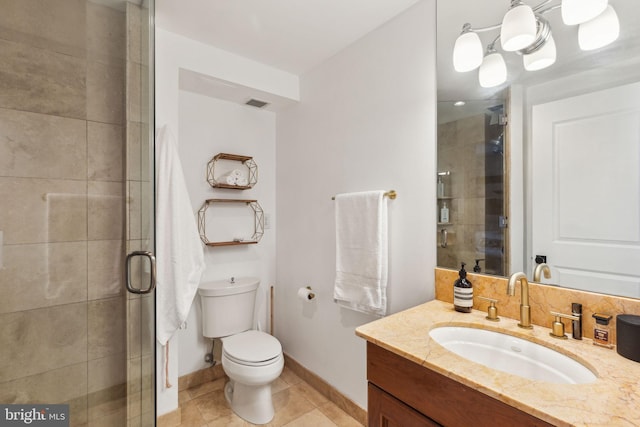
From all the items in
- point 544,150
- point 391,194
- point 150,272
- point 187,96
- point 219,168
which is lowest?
point 150,272

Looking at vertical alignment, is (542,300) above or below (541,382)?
above

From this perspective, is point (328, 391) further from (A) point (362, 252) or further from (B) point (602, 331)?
(B) point (602, 331)

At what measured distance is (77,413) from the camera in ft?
3.51

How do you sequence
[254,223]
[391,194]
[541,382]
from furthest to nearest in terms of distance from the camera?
[254,223]
[391,194]
[541,382]

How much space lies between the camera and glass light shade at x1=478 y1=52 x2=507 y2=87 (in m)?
1.26

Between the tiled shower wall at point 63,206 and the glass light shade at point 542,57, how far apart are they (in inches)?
65.2

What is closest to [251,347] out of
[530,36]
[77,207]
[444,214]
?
[77,207]

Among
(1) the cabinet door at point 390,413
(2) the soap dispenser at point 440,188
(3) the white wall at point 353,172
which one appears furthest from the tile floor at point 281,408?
(2) the soap dispenser at point 440,188

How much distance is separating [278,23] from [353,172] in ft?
3.16

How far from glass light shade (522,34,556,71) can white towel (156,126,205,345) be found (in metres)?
1.76

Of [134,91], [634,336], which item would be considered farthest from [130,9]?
[634,336]

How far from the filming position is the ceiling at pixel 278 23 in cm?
155

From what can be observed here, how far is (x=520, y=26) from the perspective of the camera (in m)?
1.05

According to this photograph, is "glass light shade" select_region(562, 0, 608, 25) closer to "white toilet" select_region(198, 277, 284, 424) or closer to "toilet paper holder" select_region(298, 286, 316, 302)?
"toilet paper holder" select_region(298, 286, 316, 302)
